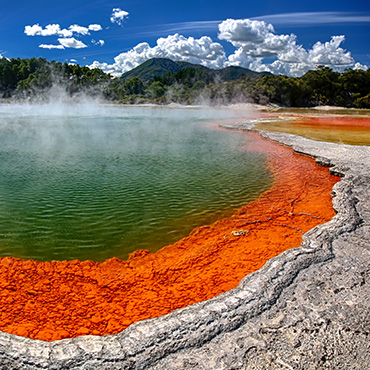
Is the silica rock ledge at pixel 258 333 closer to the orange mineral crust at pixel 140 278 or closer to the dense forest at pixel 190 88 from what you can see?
the orange mineral crust at pixel 140 278

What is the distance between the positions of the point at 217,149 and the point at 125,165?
18.1 ft

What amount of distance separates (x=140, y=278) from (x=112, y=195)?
4.04m

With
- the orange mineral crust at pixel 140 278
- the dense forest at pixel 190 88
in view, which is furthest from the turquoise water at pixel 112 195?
the dense forest at pixel 190 88

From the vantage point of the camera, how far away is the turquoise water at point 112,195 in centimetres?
647

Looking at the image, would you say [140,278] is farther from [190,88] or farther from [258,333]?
[190,88]

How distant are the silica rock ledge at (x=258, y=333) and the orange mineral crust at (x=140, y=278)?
0.55 metres

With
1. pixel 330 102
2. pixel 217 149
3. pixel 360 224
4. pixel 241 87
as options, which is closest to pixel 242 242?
pixel 360 224

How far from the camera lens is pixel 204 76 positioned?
104 meters

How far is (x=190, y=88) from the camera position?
8850cm

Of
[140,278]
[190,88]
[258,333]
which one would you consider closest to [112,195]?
[140,278]

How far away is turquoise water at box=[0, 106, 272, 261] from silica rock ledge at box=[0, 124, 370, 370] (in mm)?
2490

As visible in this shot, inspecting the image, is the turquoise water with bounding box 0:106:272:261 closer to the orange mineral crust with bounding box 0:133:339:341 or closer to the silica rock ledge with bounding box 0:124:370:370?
the orange mineral crust with bounding box 0:133:339:341

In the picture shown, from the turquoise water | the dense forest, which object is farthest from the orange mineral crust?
the dense forest

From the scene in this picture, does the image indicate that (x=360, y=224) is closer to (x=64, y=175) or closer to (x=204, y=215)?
(x=204, y=215)
